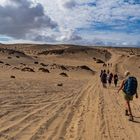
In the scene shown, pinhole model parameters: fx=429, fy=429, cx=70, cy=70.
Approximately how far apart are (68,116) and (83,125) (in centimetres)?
201

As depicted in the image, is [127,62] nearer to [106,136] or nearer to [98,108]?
[98,108]

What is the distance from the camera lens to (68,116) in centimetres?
1590

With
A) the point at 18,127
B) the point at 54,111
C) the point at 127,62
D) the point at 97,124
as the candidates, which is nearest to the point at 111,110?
the point at 54,111

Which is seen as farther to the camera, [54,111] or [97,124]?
[54,111]

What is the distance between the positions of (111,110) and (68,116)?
3.61 meters

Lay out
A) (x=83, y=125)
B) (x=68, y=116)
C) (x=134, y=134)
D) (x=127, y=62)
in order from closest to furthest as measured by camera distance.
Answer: (x=134, y=134) → (x=83, y=125) → (x=68, y=116) → (x=127, y=62)

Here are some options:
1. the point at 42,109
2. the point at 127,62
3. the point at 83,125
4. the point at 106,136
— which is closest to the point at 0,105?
the point at 42,109

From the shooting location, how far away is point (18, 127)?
12445mm

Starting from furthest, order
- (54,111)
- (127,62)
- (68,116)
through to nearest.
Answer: (127,62) < (54,111) < (68,116)

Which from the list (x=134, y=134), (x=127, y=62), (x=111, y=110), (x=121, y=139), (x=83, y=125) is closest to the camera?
(x=121, y=139)

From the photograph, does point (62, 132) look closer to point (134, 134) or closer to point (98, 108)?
point (134, 134)

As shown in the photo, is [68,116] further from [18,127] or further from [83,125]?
[18,127]

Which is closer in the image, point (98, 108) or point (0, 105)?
point (0, 105)

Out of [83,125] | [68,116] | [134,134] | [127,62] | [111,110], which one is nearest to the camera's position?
[134,134]
